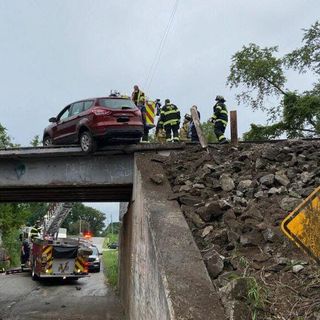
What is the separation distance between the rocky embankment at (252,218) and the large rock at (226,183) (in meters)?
0.02

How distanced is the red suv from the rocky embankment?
183cm

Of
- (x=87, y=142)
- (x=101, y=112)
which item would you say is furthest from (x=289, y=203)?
(x=87, y=142)

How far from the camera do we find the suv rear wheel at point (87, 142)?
12.6 m

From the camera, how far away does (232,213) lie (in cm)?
766

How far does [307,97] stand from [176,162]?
1591 cm

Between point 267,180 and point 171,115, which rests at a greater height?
point 171,115

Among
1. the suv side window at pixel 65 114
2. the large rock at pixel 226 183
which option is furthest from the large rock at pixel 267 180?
the suv side window at pixel 65 114

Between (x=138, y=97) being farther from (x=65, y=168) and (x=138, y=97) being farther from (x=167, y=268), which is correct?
(x=167, y=268)

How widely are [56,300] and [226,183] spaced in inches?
469

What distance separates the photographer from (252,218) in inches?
293

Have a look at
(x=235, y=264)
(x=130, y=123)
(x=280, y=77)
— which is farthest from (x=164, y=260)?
(x=280, y=77)

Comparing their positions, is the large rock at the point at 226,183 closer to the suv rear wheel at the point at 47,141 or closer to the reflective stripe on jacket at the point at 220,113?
the reflective stripe on jacket at the point at 220,113

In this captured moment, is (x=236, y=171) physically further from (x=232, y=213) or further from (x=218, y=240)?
(x=218, y=240)

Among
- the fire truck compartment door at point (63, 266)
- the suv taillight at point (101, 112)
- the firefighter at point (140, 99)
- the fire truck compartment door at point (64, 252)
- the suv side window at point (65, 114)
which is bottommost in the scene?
the fire truck compartment door at point (63, 266)
